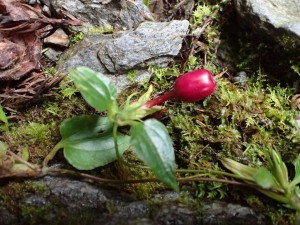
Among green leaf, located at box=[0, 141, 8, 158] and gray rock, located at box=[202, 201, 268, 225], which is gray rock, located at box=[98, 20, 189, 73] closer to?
green leaf, located at box=[0, 141, 8, 158]

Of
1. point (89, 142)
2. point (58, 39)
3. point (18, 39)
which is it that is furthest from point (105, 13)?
point (89, 142)

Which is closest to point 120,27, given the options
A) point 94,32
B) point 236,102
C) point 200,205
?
point 94,32

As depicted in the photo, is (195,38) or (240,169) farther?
(195,38)

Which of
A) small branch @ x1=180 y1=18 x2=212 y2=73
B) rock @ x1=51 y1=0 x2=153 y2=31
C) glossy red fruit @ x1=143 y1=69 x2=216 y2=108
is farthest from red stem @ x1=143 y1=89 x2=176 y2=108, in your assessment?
rock @ x1=51 y1=0 x2=153 y2=31

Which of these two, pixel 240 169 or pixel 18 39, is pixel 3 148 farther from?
pixel 240 169

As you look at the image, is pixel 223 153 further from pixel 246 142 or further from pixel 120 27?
pixel 120 27

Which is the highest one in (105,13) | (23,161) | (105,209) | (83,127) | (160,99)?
(105,13)

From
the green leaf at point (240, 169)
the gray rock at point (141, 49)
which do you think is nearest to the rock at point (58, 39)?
the gray rock at point (141, 49)

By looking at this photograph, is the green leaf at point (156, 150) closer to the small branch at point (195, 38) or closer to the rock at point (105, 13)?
the small branch at point (195, 38)
